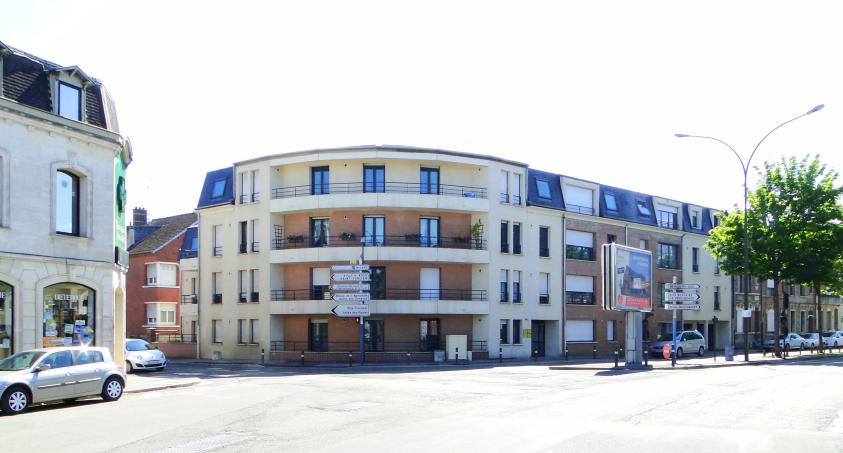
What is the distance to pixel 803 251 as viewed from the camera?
4175 cm

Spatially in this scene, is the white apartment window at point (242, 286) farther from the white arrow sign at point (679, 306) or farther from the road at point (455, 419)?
the white arrow sign at point (679, 306)

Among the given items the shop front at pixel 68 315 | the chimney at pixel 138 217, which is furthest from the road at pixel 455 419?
the chimney at pixel 138 217

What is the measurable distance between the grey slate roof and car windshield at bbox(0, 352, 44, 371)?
3581 cm

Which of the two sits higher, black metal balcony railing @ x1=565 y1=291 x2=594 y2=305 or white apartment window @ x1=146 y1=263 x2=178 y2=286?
white apartment window @ x1=146 y1=263 x2=178 y2=286

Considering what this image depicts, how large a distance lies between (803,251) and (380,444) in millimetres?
36544

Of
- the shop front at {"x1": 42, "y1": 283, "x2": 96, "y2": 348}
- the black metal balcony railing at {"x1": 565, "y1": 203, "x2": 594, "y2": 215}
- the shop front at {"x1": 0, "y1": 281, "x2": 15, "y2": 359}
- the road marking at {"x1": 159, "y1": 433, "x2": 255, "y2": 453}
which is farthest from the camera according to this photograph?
the black metal balcony railing at {"x1": 565, "y1": 203, "x2": 594, "y2": 215}

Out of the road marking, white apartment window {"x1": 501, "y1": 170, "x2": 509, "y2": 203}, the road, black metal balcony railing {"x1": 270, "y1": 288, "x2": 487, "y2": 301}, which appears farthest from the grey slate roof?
the road marking

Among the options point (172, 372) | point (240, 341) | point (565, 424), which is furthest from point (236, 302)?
point (565, 424)

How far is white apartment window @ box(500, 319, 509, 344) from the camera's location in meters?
43.3

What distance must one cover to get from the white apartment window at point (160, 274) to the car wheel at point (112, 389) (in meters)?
34.1

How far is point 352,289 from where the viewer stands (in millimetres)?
36875

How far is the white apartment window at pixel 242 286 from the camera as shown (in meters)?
43.5

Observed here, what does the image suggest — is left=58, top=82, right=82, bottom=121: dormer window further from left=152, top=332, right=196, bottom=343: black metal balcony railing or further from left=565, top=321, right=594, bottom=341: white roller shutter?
left=565, top=321, right=594, bottom=341: white roller shutter

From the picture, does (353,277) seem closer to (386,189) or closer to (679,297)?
(386,189)
